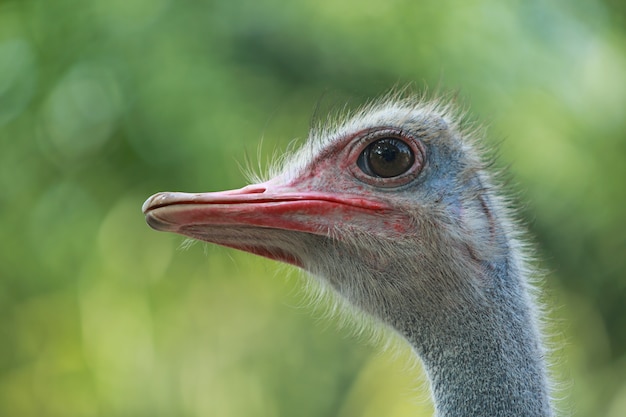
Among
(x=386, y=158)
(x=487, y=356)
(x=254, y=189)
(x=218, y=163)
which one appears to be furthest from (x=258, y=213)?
(x=218, y=163)

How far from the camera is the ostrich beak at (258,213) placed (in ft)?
6.98

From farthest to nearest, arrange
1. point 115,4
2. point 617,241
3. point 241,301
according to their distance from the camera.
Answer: point 241,301, point 617,241, point 115,4

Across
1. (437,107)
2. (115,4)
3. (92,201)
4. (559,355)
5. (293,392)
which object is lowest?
(559,355)

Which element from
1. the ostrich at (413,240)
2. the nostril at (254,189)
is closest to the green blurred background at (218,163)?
the ostrich at (413,240)

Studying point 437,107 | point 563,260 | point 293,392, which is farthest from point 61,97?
point 437,107

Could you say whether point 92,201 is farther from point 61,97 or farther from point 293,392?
point 293,392

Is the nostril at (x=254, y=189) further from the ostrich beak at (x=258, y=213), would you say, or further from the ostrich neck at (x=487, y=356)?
the ostrich neck at (x=487, y=356)

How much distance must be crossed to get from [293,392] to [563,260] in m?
2.75

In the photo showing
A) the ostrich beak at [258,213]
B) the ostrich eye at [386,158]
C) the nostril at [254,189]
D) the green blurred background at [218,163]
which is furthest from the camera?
the green blurred background at [218,163]

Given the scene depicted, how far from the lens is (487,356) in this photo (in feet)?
7.30

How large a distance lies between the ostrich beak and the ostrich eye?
0.08m

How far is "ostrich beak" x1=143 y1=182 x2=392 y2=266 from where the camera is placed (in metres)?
2.13

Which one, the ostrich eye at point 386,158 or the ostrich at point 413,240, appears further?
the ostrich eye at point 386,158

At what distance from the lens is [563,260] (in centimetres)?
775
